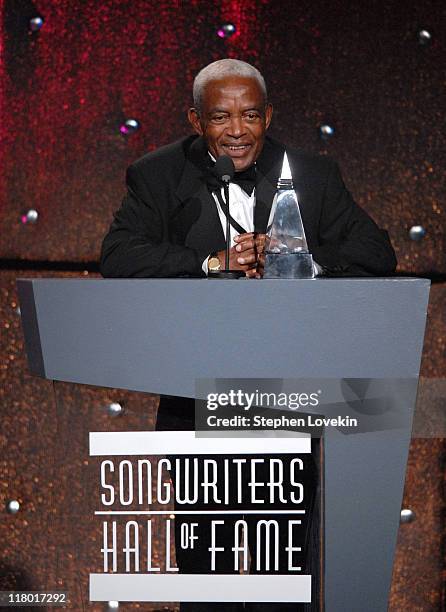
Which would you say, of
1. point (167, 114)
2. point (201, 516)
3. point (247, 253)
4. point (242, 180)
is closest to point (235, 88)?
point (242, 180)

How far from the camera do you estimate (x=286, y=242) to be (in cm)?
117

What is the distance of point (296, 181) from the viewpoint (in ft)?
5.19

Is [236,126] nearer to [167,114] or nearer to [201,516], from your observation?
[167,114]

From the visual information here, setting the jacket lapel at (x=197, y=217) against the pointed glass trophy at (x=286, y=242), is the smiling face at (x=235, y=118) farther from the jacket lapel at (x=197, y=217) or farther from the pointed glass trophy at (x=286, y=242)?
the pointed glass trophy at (x=286, y=242)

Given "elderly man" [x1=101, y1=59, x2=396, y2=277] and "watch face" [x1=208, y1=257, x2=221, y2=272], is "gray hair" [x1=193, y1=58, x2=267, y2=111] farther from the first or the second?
"watch face" [x1=208, y1=257, x2=221, y2=272]

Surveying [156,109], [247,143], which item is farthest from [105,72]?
[247,143]

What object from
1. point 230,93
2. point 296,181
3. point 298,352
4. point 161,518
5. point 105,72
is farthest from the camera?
point 105,72

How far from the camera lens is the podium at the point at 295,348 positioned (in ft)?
3.36

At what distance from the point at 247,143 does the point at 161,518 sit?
667mm

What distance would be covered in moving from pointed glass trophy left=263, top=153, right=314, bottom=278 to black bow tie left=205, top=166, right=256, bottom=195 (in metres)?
0.30

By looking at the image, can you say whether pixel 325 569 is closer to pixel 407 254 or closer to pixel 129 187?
pixel 129 187

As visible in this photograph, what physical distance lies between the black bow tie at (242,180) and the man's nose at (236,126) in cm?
8

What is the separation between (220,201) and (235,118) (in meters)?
0.14

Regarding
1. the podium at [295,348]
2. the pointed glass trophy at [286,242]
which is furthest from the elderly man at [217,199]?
the podium at [295,348]
